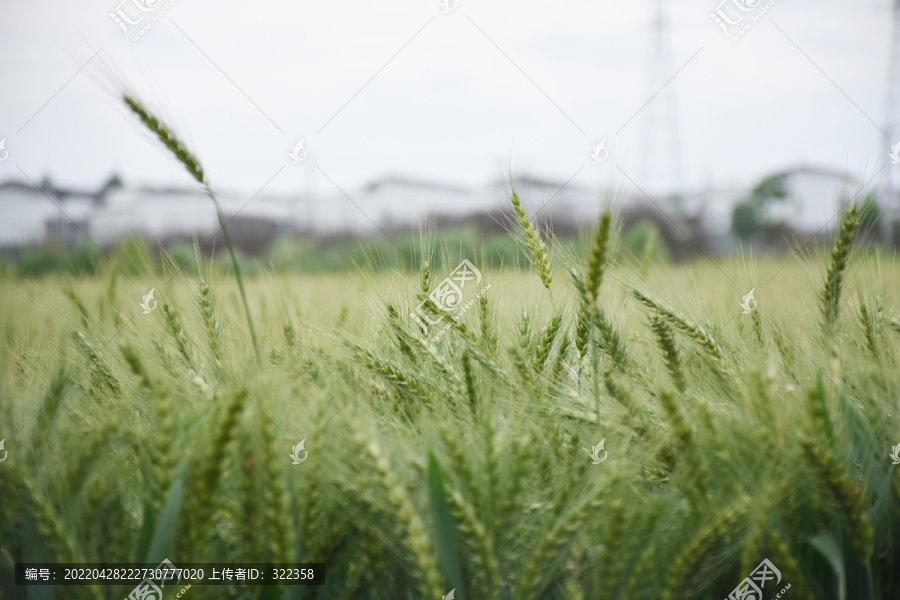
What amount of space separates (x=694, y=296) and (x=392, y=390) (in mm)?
784

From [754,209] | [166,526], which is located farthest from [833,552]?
[754,209]

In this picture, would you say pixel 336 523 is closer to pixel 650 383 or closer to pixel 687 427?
pixel 687 427

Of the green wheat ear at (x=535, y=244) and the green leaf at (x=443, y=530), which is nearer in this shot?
the green leaf at (x=443, y=530)

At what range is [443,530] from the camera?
1.86 ft

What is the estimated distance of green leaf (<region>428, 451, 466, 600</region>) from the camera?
0.55m

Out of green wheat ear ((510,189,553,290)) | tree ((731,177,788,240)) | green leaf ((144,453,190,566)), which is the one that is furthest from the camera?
tree ((731,177,788,240))

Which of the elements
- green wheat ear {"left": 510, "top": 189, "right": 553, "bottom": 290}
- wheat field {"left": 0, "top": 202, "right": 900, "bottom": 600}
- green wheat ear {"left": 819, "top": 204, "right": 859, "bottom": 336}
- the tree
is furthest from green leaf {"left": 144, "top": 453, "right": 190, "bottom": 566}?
the tree

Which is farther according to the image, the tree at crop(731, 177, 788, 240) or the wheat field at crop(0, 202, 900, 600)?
the tree at crop(731, 177, 788, 240)

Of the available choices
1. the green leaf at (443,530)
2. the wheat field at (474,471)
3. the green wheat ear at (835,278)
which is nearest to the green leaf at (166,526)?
the wheat field at (474,471)

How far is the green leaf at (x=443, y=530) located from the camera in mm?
554

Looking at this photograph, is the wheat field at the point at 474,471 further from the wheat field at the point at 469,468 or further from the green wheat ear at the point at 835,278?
the green wheat ear at the point at 835,278

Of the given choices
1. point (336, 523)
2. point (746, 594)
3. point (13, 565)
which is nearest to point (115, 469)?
point (13, 565)

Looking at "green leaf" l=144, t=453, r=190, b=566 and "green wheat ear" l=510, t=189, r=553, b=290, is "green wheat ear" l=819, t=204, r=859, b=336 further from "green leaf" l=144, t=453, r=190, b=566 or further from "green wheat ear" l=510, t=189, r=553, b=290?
"green leaf" l=144, t=453, r=190, b=566

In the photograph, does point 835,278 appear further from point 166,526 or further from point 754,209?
point 754,209
